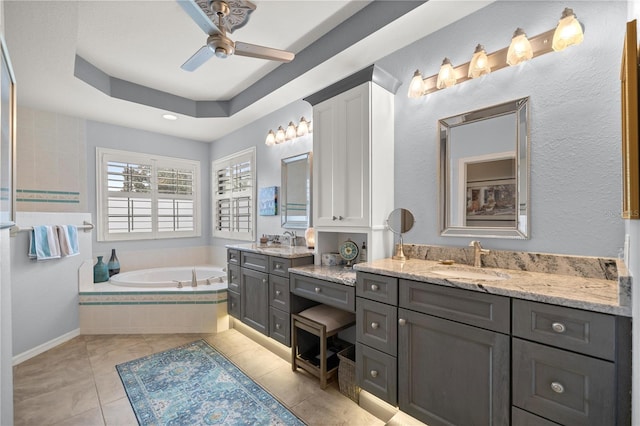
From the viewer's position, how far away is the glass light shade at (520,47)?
61.4 inches

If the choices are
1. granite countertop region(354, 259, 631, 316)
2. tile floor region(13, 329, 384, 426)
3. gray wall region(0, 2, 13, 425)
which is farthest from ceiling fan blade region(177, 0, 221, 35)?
tile floor region(13, 329, 384, 426)

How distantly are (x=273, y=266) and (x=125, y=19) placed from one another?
85.9 inches

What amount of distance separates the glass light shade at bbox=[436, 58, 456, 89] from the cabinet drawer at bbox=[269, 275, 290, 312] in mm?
1826

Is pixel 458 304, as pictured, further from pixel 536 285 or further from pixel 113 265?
pixel 113 265

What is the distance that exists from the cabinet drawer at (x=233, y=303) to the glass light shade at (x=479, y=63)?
2.72 metres

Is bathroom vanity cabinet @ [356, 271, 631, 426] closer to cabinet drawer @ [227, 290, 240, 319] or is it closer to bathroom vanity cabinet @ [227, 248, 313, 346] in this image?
bathroom vanity cabinet @ [227, 248, 313, 346]

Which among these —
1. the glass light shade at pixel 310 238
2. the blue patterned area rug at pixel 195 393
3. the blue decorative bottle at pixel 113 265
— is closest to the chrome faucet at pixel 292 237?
the glass light shade at pixel 310 238

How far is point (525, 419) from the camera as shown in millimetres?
1193

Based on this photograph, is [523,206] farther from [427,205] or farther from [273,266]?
[273,266]

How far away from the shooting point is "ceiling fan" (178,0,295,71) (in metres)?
1.71

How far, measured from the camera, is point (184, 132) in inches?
166

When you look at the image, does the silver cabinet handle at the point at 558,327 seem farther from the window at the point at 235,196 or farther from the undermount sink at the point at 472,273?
the window at the point at 235,196

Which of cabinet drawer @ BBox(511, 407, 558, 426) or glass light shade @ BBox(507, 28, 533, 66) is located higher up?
glass light shade @ BBox(507, 28, 533, 66)

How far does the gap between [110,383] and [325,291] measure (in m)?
1.76
